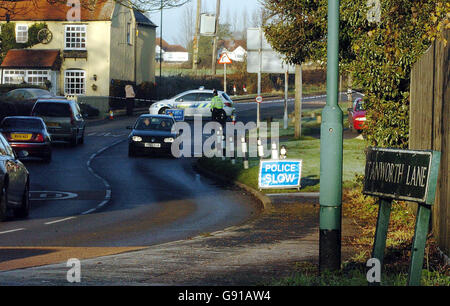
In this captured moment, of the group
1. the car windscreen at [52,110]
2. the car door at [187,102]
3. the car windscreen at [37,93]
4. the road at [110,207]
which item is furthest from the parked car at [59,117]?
the car windscreen at [37,93]

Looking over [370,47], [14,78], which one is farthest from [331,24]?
[14,78]

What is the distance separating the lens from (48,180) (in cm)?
2402

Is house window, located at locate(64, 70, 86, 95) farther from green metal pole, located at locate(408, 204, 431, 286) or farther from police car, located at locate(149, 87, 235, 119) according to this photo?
green metal pole, located at locate(408, 204, 431, 286)

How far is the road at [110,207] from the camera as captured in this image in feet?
42.4

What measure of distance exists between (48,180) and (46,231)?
31.6ft

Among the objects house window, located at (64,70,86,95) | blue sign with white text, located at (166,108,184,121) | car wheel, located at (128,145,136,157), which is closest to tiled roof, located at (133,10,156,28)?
house window, located at (64,70,86,95)

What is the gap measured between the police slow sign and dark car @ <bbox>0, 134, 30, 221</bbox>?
6256mm

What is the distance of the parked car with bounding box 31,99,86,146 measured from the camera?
3356 centimetres

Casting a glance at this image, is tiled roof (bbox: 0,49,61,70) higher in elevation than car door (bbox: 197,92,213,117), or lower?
higher

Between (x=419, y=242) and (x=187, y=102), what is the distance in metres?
39.9

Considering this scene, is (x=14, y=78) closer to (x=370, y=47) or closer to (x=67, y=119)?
(x=67, y=119)

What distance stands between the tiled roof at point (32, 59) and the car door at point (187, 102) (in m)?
14.8

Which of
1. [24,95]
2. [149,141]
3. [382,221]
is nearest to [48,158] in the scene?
[149,141]

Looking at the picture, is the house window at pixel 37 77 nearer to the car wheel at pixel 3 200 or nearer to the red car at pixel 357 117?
the red car at pixel 357 117
